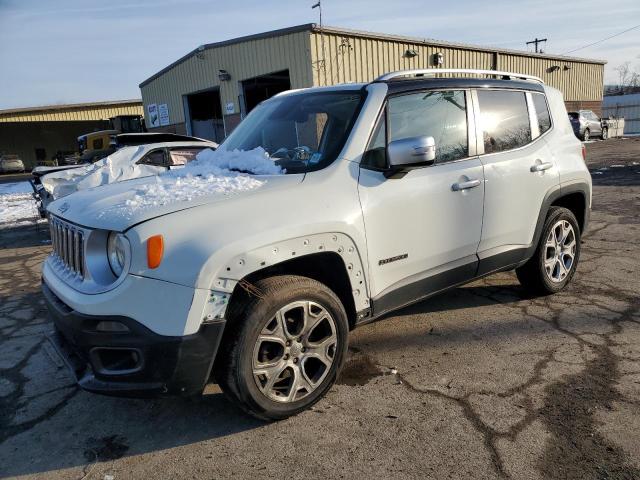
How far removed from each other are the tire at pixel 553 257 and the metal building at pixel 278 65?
10.9 meters

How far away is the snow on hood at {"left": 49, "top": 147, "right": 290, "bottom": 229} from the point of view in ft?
8.09

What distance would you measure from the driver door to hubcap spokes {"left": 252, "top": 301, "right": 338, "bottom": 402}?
16.7 inches

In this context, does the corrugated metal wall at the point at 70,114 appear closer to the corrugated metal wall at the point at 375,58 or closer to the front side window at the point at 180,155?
the corrugated metal wall at the point at 375,58

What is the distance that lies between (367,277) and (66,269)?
1807mm

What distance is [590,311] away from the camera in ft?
13.3

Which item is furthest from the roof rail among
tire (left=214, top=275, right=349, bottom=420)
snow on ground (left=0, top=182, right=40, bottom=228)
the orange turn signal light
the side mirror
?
snow on ground (left=0, top=182, right=40, bottom=228)

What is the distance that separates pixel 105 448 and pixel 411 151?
2376 millimetres

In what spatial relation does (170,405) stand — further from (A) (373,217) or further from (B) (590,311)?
(B) (590,311)

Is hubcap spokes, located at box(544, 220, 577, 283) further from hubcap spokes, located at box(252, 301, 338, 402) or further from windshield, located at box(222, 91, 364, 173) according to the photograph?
hubcap spokes, located at box(252, 301, 338, 402)

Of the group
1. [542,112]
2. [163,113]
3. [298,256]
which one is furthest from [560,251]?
[163,113]

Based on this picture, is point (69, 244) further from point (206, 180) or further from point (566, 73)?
point (566, 73)

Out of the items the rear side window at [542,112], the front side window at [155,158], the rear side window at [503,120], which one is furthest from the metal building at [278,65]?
the rear side window at [503,120]

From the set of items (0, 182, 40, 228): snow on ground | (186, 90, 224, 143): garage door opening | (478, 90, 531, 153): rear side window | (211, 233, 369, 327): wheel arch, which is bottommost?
(0, 182, 40, 228): snow on ground

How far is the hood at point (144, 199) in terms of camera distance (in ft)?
7.96
